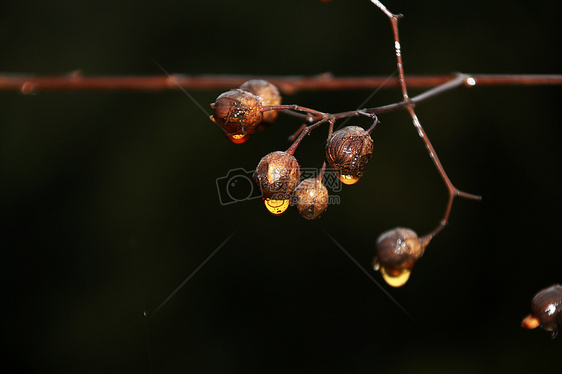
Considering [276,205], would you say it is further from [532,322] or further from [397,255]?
[532,322]

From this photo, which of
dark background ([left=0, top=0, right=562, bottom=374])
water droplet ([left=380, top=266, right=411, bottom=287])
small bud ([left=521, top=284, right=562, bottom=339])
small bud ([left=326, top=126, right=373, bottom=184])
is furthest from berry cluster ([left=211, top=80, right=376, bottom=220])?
dark background ([left=0, top=0, right=562, bottom=374])

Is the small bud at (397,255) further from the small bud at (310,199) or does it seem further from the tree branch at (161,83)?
the tree branch at (161,83)

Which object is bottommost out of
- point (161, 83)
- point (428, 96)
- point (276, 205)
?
point (276, 205)

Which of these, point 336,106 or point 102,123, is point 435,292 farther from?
point 102,123

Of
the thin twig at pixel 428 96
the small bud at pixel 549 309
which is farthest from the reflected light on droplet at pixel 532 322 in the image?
the thin twig at pixel 428 96

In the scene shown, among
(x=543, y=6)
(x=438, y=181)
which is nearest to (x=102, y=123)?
(x=438, y=181)

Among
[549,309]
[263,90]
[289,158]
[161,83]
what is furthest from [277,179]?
[161,83]
